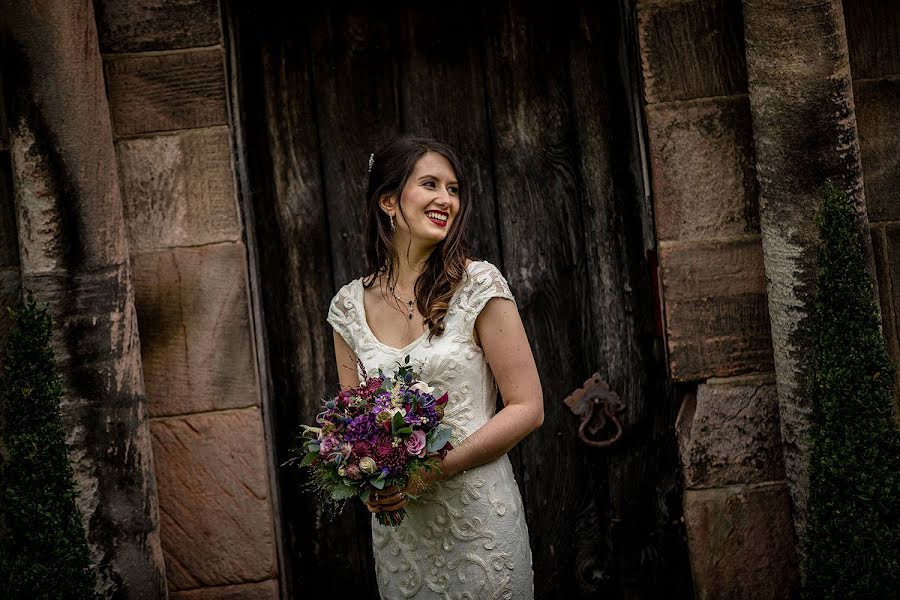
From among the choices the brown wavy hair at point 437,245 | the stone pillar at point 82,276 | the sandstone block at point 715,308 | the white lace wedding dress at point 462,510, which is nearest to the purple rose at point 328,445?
the white lace wedding dress at point 462,510

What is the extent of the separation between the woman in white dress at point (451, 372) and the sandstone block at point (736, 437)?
2.78 feet

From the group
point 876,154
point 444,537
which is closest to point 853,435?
point 876,154

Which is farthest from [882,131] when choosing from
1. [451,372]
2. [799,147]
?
[451,372]

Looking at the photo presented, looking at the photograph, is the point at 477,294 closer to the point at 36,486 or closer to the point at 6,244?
the point at 36,486

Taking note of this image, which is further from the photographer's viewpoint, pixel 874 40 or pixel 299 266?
pixel 299 266

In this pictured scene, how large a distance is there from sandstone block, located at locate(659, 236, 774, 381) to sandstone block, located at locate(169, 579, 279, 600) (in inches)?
69.8

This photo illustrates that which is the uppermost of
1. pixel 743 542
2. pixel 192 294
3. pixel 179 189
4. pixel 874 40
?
pixel 874 40

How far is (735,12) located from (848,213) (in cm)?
93

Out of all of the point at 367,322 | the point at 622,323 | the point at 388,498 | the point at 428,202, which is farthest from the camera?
the point at 622,323

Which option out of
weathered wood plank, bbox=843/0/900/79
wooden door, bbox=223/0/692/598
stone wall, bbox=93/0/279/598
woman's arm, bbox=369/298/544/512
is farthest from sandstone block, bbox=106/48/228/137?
weathered wood plank, bbox=843/0/900/79

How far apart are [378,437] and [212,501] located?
1.15 metres

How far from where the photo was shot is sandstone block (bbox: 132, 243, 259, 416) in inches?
121

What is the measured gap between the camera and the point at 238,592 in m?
3.05

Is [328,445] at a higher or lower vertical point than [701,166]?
lower
